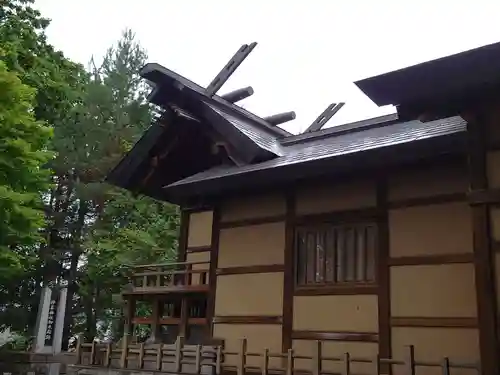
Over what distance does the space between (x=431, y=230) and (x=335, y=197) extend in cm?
161

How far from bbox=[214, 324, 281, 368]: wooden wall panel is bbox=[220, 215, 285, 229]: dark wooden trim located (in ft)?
5.48

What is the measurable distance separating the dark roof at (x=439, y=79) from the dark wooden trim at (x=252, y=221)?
11.6 ft

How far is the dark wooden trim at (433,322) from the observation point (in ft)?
22.5

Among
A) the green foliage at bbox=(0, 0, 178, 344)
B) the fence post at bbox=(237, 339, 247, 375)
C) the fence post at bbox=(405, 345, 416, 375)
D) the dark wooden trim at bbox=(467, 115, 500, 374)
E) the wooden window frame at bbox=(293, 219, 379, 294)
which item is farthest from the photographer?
the green foliage at bbox=(0, 0, 178, 344)

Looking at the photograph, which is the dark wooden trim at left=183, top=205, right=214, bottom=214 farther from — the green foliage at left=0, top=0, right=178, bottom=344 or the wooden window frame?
the green foliage at left=0, top=0, right=178, bottom=344

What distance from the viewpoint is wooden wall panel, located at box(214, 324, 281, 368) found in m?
8.58

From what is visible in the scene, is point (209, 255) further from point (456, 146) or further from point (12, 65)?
point (12, 65)

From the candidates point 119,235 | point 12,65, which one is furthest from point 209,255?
point 119,235

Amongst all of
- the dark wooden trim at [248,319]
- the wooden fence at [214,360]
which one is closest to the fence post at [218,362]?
the wooden fence at [214,360]

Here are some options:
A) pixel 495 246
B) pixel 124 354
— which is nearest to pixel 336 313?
pixel 495 246

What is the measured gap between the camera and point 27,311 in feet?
62.9

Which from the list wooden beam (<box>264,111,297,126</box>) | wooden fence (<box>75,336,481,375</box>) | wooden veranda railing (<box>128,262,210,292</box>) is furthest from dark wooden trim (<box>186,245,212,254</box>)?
wooden beam (<box>264,111,297,126</box>)

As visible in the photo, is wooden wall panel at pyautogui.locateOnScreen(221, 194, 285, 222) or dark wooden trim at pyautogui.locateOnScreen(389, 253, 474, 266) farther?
wooden wall panel at pyautogui.locateOnScreen(221, 194, 285, 222)

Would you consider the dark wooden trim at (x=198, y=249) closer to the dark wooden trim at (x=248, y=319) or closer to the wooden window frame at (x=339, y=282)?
the dark wooden trim at (x=248, y=319)
